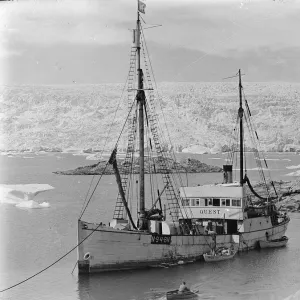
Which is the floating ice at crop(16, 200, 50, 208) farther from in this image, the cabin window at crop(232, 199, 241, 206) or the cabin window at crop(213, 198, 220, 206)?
the cabin window at crop(232, 199, 241, 206)

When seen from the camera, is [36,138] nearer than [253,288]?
No

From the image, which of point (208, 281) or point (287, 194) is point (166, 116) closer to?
point (287, 194)

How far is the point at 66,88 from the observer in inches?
1168

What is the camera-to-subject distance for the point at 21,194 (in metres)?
17.0

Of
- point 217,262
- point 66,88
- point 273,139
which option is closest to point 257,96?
point 273,139

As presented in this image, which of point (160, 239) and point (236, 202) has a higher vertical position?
point (236, 202)

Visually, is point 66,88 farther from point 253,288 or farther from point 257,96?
point 253,288

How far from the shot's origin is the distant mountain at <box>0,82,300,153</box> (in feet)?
85.9

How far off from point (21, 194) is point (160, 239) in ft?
27.6

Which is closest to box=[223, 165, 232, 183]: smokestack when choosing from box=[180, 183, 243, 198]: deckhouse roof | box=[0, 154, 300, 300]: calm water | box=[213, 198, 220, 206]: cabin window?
box=[180, 183, 243, 198]: deckhouse roof

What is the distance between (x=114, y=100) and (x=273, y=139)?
809 centimetres

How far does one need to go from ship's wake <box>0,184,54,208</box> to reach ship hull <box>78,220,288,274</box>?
23.0 feet

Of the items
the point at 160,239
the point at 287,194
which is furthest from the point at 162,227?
the point at 287,194

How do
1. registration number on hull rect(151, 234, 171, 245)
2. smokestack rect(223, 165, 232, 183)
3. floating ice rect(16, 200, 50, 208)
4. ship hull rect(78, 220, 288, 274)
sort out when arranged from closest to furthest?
1. ship hull rect(78, 220, 288, 274)
2. registration number on hull rect(151, 234, 171, 245)
3. smokestack rect(223, 165, 232, 183)
4. floating ice rect(16, 200, 50, 208)
